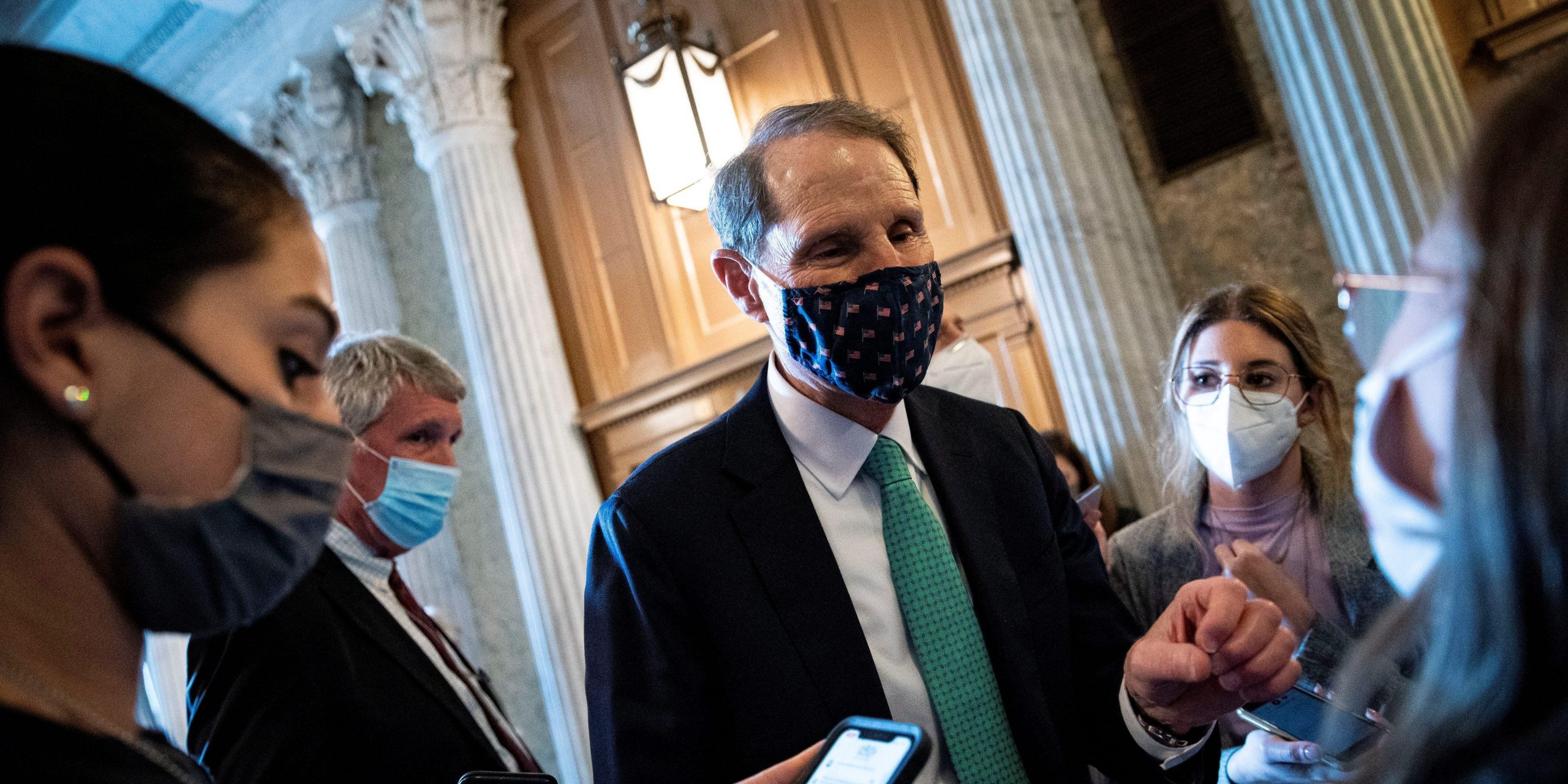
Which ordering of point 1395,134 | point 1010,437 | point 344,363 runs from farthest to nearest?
point 1395,134 < point 344,363 < point 1010,437

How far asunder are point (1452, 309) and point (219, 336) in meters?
0.98

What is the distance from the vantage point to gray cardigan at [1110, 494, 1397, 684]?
84.7 inches

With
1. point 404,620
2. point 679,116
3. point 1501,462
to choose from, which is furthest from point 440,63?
point 1501,462

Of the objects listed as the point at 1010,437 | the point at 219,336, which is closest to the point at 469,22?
the point at 1010,437

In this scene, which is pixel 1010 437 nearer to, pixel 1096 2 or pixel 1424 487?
pixel 1424 487

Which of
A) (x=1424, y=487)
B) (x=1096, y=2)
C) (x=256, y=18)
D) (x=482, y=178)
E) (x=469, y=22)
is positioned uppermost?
(x=256, y=18)

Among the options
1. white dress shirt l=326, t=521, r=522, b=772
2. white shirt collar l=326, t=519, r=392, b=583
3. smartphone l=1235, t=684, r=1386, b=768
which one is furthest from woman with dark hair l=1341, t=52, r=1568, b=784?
white shirt collar l=326, t=519, r=392, b=583

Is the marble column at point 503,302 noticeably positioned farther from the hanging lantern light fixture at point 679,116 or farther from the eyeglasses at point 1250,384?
the eyeglasses at point 1250,384

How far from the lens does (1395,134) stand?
372 cm

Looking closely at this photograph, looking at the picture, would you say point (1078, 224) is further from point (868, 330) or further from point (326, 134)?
point (326, 134)

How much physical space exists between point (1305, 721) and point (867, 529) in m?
0.72

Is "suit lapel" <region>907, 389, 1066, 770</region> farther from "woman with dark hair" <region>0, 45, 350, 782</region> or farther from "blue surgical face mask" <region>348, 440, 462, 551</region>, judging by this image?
"blue surgical face mask" <region>348, 440, 462, 551</region>

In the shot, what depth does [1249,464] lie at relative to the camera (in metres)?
2.43

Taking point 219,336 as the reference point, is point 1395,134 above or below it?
above
